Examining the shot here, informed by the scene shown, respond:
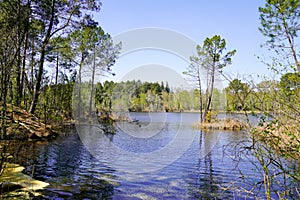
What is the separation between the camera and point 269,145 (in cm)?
356

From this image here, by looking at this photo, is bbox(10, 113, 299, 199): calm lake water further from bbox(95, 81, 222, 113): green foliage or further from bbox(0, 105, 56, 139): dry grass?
bbox(95, 81, 222, 113): green foliage

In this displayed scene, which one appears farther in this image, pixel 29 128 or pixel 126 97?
pixel 126 97

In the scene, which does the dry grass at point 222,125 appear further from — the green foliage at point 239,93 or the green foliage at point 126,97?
the green foliage at point 239,93

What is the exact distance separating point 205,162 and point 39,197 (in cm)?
578

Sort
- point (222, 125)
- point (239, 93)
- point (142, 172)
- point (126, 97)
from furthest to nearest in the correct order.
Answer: point (126, 97) → point (222, 125) → point (142, 172) → point (239, 93)

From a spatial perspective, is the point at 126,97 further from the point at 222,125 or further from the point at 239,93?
the point at 239,93

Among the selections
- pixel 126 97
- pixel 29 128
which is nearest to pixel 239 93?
pixel 29 128

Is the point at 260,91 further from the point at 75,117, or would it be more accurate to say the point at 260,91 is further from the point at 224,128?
the point at 75,117

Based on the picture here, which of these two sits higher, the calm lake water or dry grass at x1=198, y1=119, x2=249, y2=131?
dry grass at x1=198, y1=119, x2=249, y2=131

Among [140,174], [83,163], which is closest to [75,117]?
[83,163]

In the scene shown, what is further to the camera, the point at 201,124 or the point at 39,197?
the point at 201,124

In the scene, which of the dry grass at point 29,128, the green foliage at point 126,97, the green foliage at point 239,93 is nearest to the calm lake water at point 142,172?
the green foliage at point 239,93

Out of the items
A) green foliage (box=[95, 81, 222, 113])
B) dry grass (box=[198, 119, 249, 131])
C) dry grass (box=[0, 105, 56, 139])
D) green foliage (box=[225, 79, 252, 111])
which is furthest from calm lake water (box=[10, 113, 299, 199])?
dry grass (box=[198, 119, 249, 131])

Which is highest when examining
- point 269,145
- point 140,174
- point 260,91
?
point 260,91
